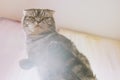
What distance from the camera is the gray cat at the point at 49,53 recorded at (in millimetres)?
887

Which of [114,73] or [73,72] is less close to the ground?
[73,72]

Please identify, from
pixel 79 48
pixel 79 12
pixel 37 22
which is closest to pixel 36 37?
pixel 37 22

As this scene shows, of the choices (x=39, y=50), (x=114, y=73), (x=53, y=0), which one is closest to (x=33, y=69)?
(x=39, y=50)

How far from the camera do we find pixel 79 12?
64.6 inches

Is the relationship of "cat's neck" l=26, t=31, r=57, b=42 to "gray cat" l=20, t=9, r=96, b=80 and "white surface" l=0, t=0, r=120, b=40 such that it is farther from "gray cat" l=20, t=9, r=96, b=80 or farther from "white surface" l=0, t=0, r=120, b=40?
"white surface" l=0, t=0, r=120, b=40

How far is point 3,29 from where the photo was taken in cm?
156

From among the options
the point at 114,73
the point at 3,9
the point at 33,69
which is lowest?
the point at 114,73

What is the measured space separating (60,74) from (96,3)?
2.83 feet

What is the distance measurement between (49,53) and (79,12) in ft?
2.47

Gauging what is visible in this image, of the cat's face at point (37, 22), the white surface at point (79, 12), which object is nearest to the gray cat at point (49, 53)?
the cat's face at point (37, 22)

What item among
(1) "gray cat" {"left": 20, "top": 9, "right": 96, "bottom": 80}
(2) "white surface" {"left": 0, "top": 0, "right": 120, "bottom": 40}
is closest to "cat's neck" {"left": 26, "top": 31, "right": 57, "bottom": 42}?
(1) "gray cat" {"left": 20, "top": 9, "right": 96, "bottom": 80}

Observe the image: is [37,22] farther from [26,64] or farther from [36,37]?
[26,64]

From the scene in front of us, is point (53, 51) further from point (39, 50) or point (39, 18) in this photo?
point (39, 18)

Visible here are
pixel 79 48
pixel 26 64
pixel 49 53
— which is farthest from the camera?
pixel 79 48
